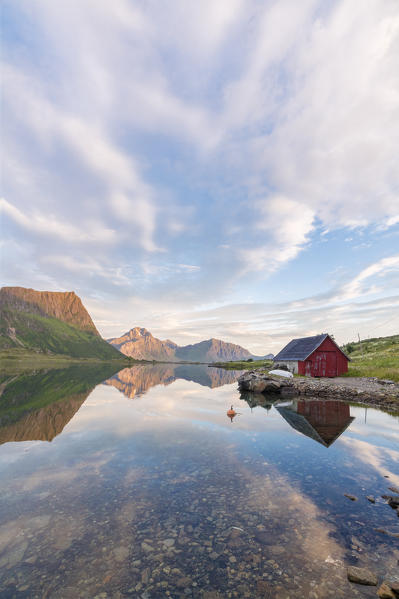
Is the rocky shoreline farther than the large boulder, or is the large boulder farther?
the large boulder

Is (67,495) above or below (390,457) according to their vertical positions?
below

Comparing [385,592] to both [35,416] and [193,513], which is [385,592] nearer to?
[193,513]

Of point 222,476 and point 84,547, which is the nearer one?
point 84,547

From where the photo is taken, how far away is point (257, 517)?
9.34 metres

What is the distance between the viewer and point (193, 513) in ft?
31.6

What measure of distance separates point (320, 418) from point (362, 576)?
2065 centimetres

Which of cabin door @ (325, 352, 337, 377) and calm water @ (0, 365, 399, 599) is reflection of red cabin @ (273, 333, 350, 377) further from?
calm water @ (0, 365, 399, 599)

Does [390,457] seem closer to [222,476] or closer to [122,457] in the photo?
[222,476]

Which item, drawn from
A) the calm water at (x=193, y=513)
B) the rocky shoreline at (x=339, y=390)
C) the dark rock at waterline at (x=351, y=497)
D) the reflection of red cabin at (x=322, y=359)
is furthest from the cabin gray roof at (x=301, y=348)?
the dark rock at waterline at (x=351, y=497)

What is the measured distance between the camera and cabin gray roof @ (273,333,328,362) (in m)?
56.3

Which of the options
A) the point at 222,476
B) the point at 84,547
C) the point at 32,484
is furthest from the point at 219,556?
the point at 32,484

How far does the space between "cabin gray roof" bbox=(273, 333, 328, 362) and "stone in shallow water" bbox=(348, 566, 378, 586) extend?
52329 mm

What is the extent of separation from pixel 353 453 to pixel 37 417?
1006 inches

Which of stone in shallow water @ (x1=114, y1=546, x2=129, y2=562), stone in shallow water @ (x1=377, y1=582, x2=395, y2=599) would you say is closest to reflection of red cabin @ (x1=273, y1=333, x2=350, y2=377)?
stone in shallow water @ (x1=377, y1=582, x2=395, y2=599)
